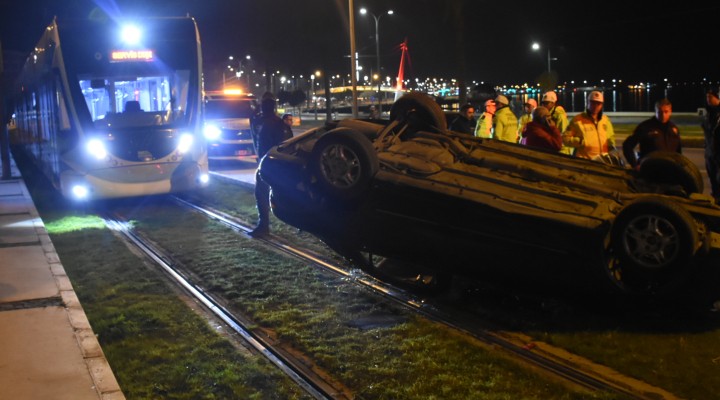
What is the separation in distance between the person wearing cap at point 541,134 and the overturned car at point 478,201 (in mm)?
1721

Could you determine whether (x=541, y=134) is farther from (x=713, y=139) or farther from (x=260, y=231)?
(x=260, y=231)

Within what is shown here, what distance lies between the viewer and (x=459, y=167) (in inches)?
266

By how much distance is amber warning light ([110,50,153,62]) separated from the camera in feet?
Answer: 46.5

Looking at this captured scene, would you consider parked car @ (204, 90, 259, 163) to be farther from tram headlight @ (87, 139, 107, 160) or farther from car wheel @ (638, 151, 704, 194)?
car wheel @ (638, 151, 704, 194)

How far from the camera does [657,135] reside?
27.8ft

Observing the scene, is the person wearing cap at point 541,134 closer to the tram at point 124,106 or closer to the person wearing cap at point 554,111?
the person wearing cap at point 554,111

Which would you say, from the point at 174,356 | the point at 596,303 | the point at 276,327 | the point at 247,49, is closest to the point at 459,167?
the point at 596,303

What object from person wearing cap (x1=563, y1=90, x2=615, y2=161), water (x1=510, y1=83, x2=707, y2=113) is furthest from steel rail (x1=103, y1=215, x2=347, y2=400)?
water (x1=510, y1=83, x2=707, y2=113)

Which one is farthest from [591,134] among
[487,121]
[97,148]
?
[97,148]

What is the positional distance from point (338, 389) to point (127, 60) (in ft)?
34.7

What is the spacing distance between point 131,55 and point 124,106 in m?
0.94

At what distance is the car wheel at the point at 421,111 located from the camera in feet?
24.8

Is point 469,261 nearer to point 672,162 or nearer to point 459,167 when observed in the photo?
point 459,167

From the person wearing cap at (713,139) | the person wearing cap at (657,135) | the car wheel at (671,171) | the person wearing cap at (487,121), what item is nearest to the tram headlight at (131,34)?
the person wearing cap at (487,121)
